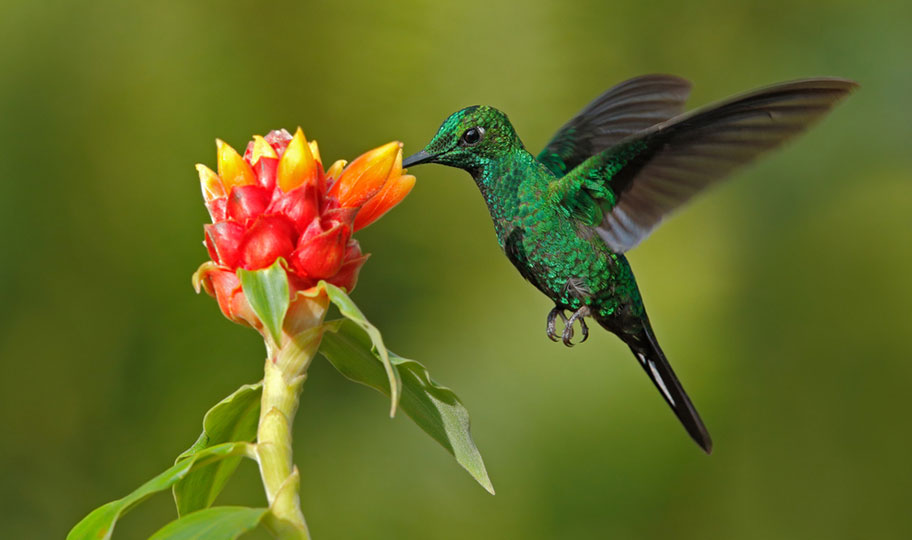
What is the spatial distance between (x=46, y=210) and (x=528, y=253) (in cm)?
180

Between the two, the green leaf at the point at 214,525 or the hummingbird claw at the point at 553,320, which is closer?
the green leaf at the point at 214,525

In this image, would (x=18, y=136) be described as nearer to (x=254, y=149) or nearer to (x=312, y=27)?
(x=312, y=27)

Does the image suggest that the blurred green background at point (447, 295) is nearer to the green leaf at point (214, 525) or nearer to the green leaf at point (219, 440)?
the green leaf at point (219, 440)

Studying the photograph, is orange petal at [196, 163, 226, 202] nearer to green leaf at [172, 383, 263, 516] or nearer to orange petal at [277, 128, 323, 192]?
orange petal at [277, 128, 323, 192]

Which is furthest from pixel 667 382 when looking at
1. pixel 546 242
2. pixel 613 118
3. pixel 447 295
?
pixel 447 295

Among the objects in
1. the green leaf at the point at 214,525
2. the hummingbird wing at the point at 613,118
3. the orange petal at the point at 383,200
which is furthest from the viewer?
the hummingbird wing at the point at 613,118

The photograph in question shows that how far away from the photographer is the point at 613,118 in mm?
1730

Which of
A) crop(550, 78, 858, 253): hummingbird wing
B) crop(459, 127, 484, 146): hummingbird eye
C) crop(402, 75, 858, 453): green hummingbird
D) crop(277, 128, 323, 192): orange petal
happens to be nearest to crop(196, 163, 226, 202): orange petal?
crop(277, 128, 323, 192): orange petal

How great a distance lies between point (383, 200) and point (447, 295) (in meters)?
1.86

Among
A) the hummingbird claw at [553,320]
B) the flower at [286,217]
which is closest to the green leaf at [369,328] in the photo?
the flower at [286,217]

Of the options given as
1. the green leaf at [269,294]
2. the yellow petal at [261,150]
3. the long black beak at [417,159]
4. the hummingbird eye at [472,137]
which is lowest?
the green leaf at [269,294]

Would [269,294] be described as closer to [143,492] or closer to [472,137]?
[143,492]

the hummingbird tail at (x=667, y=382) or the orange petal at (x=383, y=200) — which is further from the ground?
the orange petal at (x=383, y=200)

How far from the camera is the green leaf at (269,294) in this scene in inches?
32.9
